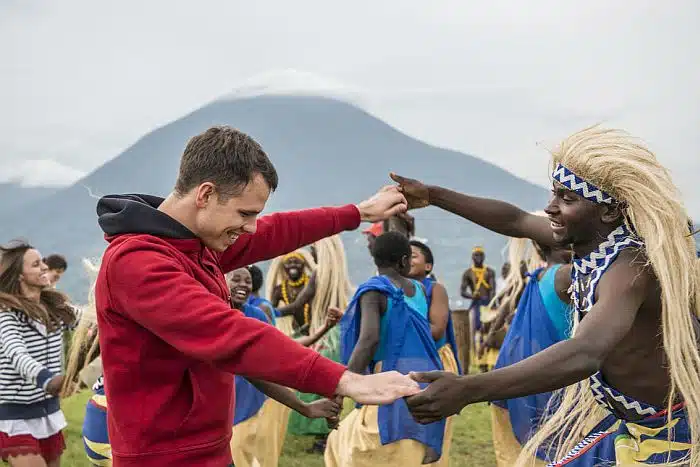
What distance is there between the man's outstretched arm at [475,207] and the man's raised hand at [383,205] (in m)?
0.09

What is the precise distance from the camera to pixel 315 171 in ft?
50.1

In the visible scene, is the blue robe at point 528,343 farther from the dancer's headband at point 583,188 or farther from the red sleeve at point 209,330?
the red sleeve at point 209,330

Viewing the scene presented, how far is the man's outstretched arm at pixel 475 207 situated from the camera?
357 centimetres

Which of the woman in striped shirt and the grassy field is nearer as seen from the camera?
the woman in striped shirt

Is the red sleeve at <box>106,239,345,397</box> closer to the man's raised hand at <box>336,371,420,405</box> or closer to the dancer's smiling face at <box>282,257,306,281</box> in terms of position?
the man's raised hand at <box>336,371,420,405</box>

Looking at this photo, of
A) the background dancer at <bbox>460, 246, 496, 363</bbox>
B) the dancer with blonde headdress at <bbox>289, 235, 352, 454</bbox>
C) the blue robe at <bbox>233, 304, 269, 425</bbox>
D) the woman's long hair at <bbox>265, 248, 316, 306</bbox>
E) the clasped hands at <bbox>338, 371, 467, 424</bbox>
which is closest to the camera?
the clasped hands at <bbox>338, 371, 467, 424</bbox>

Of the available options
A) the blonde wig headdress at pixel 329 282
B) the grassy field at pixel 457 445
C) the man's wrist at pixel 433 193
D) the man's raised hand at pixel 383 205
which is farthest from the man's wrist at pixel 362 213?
the blonde wig headdress at pixel 329 282

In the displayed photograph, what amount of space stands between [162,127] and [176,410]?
12.8 meters

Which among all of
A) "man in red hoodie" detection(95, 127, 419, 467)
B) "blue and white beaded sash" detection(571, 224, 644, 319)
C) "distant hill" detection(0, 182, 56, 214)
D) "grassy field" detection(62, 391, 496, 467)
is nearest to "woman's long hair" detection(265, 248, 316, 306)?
"grassy field" detection(62, 391, 496, 467)

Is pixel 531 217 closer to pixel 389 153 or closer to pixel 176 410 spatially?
pixel 176 410

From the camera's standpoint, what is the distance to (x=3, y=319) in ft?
16.9

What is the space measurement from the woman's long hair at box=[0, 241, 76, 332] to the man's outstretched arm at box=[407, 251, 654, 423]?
3.57 metres

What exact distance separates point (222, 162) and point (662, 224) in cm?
150

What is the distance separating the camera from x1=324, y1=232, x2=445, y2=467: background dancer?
510cm
